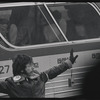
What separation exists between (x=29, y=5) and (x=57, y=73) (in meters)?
1.07

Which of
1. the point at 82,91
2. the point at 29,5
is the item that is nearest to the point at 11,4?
the point at 29,5

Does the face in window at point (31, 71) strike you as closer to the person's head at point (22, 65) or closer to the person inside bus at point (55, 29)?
the person's head at point (22, 65)

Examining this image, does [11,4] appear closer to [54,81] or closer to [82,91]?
[54,81]

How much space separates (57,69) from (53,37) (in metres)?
0.47

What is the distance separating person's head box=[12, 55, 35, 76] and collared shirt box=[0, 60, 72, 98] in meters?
0.12

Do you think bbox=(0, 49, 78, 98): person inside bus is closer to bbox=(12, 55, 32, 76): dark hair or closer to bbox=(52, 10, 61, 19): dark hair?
bbox=(12, 55, 32, 76): dark hair

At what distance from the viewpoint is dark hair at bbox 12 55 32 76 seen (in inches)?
213

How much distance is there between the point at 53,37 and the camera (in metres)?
5.58

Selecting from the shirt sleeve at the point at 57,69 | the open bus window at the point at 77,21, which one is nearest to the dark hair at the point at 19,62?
the shirt sleeve at the point at 57,69

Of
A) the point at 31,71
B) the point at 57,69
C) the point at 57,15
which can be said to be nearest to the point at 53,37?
the point at 57,15

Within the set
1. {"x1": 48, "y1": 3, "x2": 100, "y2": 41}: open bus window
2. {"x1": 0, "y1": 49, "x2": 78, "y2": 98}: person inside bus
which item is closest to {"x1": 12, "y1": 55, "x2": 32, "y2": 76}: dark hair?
{"x1": 0, "y1": 49, "x2": 78, "y2": 98}: person inside bus

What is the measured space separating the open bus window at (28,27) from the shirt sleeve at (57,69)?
14.3 inches

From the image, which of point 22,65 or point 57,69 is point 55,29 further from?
point 22,65

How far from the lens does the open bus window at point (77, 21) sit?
5.63m
